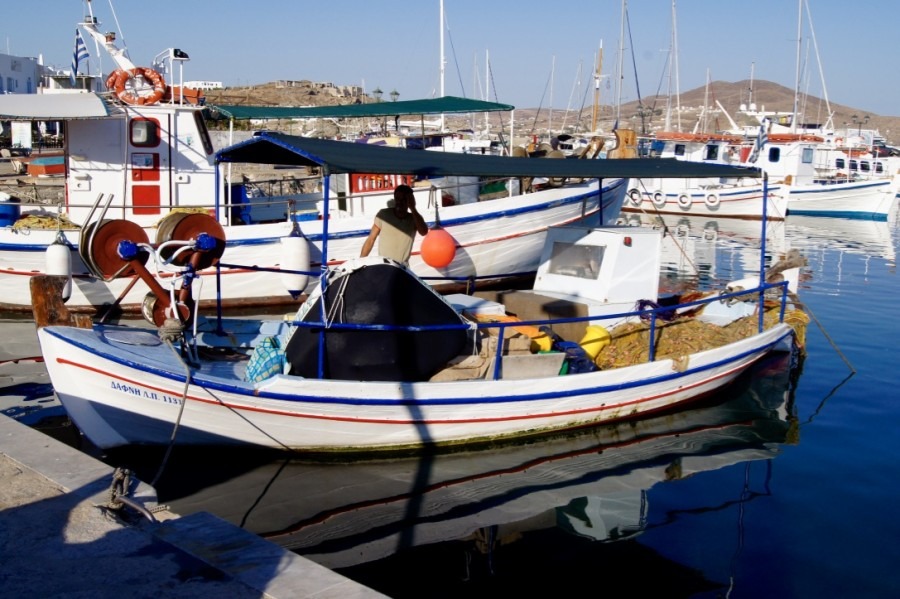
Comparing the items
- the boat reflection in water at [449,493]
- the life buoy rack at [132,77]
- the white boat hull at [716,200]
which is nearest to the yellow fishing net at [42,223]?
the life buoy rack at [132,77]

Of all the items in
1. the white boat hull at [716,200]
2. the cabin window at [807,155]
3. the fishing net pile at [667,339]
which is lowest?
the fishing net pile at [667,339]

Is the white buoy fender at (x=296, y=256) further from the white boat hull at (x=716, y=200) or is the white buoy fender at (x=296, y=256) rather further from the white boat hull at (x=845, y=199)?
the white boat hull at (x=845, y=199)

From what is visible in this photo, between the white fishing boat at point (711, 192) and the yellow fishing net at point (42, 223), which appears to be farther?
the white fishing boat at point (711, 192)

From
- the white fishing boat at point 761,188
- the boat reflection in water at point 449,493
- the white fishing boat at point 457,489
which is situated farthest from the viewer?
the white fishing boat at point 761,188

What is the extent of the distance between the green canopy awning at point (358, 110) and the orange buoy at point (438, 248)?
2.47m

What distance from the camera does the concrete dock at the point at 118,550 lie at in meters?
4.22

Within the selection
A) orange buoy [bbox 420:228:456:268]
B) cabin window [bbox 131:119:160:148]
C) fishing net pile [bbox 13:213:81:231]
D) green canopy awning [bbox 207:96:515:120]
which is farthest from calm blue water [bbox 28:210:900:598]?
cabin window [bbox 131:119:160:148]

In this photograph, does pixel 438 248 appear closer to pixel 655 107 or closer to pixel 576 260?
pixel 576 260

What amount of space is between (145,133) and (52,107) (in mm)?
1643

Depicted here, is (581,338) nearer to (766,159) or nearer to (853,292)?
(853,292)

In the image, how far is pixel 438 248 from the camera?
48.0ft

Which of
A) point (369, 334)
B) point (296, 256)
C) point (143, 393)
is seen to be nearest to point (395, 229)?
point (369, 334)

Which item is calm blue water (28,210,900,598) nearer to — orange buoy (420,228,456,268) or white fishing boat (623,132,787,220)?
orange buoy (420,228,456,268)

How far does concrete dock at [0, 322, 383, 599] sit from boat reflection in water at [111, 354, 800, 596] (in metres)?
1.64
